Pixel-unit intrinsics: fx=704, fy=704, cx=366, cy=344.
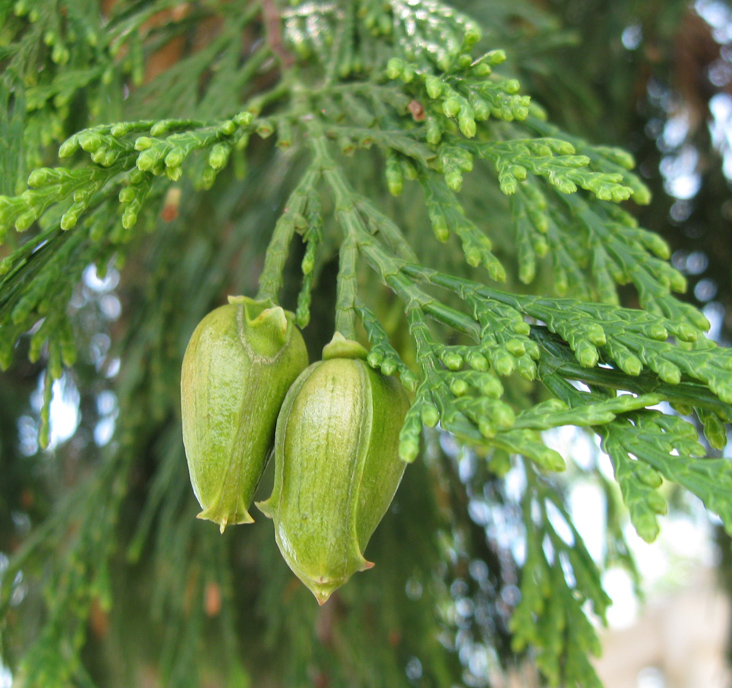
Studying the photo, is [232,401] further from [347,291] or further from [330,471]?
[347,291]

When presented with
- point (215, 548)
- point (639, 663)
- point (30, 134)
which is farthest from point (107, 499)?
point (639, 663)

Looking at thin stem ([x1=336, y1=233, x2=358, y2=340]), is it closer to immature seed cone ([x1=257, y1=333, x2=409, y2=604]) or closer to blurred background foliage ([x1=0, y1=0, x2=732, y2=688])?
immature seed cone ([x1=257, y1=333, x2=409, y2=604])

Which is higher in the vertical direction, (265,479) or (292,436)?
(292,436)

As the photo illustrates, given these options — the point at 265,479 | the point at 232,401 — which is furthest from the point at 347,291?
the point at 265,479

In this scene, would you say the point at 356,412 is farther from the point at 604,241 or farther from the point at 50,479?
the point at 50,479

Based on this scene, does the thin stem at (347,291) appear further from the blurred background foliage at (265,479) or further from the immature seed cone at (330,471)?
the blurred background foliage at (265,479)

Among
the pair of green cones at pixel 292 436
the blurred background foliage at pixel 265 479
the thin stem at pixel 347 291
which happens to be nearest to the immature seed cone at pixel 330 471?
the pair of green cones at pixel 292 436
